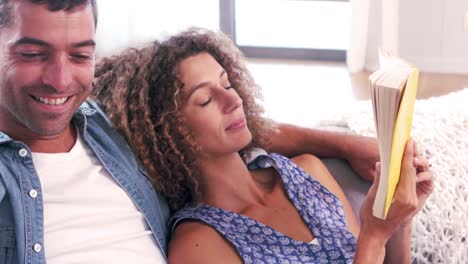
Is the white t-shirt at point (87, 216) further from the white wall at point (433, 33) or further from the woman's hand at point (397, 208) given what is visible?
the white wall at point (433, 33)

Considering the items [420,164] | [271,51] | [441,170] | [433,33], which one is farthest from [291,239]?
[271,51]

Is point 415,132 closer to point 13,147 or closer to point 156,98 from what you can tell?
point 156,98

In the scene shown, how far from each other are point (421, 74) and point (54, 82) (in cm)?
347

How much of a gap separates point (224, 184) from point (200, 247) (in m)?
0.19

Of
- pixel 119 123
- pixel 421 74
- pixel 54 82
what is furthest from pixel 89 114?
pixel 421 74

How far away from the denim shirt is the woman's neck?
92 mm

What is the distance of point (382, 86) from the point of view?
36.0 inches

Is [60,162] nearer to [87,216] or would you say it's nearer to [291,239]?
[87,216]

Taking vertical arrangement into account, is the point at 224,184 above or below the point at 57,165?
below

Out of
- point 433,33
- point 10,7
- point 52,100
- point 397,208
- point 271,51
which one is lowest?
point 271,51

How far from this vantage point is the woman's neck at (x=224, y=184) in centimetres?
140

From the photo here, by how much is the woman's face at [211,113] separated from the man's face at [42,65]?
230 mm

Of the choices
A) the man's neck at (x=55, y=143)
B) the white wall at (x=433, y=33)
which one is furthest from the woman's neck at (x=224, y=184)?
the white wall at (x=433, y=33)

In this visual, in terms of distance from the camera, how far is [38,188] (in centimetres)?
117
